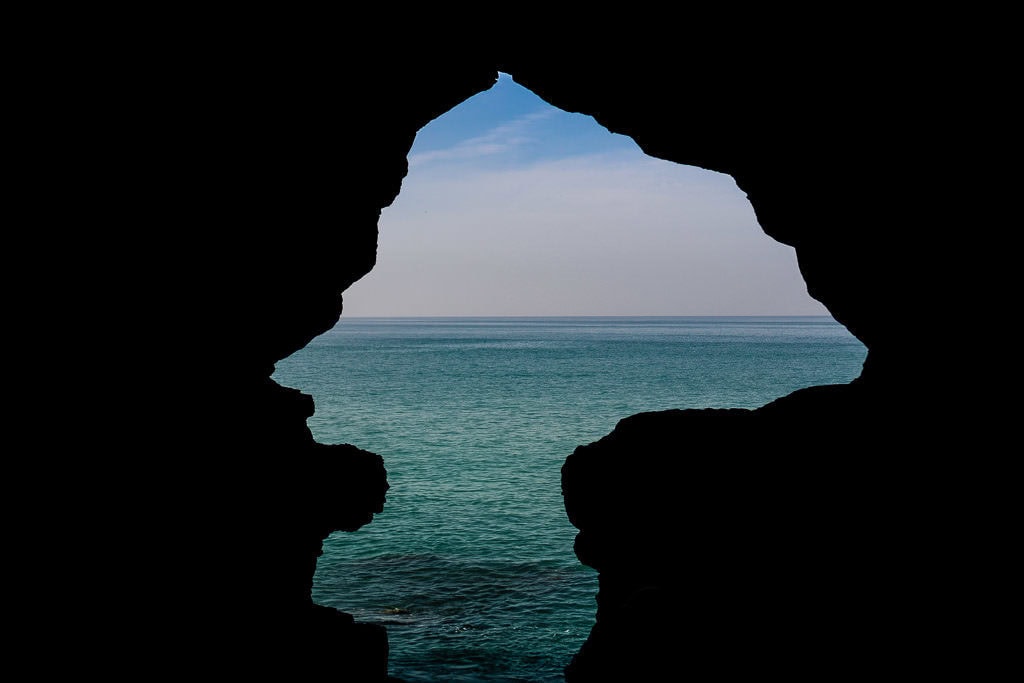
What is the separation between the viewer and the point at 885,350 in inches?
420

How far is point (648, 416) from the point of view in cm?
1245

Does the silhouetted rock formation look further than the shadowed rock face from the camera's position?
No

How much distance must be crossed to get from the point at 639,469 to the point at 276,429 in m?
6.69

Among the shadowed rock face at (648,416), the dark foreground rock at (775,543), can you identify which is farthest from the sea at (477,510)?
the dark foreground rock at (775,543)

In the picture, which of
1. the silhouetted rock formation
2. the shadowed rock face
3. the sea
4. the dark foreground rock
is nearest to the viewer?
the dark foreground rock

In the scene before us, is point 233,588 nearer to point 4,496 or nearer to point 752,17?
point 4,496

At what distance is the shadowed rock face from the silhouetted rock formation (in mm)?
42

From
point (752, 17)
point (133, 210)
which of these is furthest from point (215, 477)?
point (752, 17)

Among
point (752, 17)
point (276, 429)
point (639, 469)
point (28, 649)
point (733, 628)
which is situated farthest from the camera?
point (276, 429)

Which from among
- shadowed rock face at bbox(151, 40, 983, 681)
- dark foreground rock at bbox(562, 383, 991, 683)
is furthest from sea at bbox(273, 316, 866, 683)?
dark foreground rock at bbox(562, 383, 991, 683)

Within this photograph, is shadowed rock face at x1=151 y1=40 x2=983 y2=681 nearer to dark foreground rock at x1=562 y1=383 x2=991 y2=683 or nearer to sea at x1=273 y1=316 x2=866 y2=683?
dark foreground rock at x1=562 y1=383 x2=991 y2=683

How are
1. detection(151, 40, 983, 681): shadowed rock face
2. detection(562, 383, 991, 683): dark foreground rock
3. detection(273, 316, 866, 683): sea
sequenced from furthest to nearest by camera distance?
detection(273, 316, 866, 683): sea → detection(151, 40, 983, 681): shadowed rock face → detection(562, 383, 991, 683): dark foreground rock

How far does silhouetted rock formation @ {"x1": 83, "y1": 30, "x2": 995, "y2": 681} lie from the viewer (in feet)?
29.1

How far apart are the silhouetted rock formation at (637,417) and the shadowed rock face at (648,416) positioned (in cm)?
4
